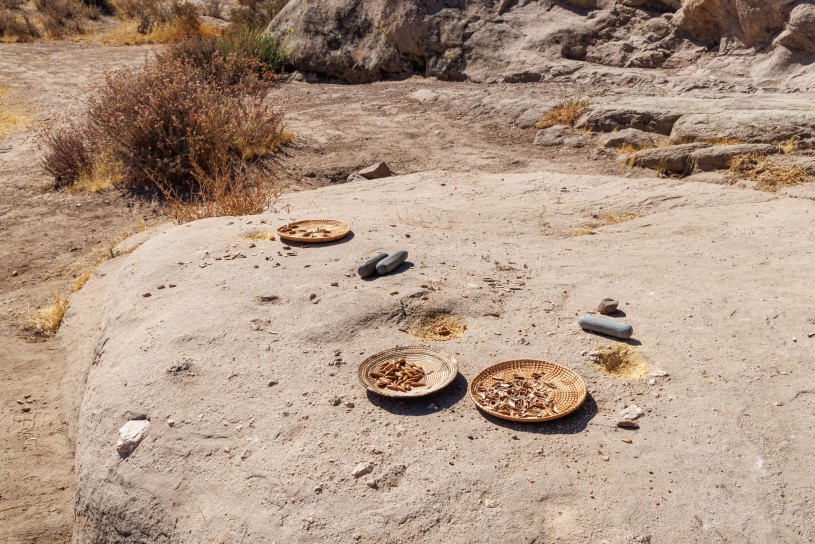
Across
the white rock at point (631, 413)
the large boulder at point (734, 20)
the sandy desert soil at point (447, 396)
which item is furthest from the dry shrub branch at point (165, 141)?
the large boulder at point (734, 20)

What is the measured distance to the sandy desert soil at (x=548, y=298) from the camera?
2736 millimetres

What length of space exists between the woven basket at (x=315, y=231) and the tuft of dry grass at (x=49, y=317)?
180 cm

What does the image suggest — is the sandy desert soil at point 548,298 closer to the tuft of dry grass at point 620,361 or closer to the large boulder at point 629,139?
the tuft of dry grass at point 620,361

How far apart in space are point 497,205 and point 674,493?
379 centimetres

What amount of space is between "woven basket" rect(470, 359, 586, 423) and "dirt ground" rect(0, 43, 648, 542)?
2047 mm

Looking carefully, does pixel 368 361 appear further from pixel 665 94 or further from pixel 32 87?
pixel 32 87

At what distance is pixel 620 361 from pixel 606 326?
0.20 m

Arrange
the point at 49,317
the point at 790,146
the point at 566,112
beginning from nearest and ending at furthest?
1. the point at 49,317
2. the point at 790,146
3. the point at 566,112

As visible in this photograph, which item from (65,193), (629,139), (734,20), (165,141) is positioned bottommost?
(65,193)

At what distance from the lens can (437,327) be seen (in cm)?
381

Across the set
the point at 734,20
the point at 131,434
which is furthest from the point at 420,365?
the point at 734,20

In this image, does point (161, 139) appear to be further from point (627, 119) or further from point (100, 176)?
point (627, 119)

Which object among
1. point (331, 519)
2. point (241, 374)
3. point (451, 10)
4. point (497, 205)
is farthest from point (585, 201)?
point (451, 10)

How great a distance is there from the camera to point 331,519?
102 inches
